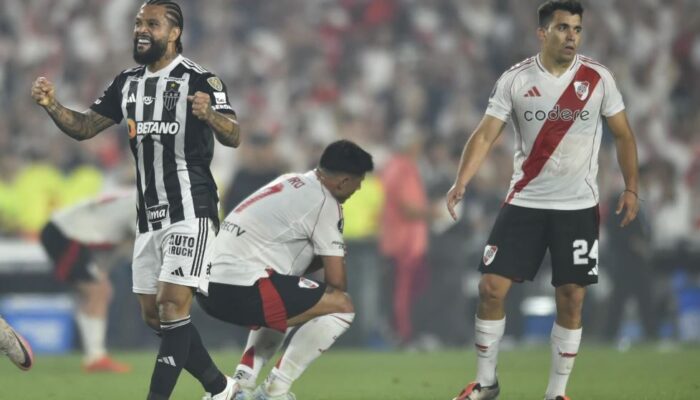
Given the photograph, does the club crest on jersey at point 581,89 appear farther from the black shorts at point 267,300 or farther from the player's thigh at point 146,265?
the player's thigh at point 146,265

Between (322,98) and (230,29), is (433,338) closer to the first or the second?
(322,98)

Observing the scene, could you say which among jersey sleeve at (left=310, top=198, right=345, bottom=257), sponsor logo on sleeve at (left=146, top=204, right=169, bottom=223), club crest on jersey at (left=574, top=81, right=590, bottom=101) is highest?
club crest on jersey at (left=574, top=81, right=590, bottom=101)

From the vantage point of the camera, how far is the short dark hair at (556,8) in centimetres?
837

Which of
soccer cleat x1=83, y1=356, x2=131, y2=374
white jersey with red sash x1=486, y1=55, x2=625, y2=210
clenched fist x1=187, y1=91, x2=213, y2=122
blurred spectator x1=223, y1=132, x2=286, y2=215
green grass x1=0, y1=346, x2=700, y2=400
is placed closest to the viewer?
clenched fist x1=187, y1=91, x2=213, y2=122

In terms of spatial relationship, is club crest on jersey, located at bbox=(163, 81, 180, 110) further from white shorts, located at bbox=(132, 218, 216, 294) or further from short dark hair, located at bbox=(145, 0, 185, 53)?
white shorts, located at bbox=(132, 218, 216, 294)

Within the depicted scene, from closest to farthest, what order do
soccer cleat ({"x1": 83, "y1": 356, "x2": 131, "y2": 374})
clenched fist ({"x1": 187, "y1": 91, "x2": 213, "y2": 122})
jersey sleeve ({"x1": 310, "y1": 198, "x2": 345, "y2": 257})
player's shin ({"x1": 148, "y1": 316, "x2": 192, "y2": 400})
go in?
clenched fist ({"x1": 187, "y1": 91, "x2": 213, "y2": 122}) → player's shin ({"x1": 148, "y1": 316, "x2": 192, "y2": 400}) → jersey sleeve ({"x1": 310, "y1": 198, "x2": 345, "y2": 257}) → soccer cleat ({"x1": 83, "y1": 356, "x2": 131, "y2": 374})

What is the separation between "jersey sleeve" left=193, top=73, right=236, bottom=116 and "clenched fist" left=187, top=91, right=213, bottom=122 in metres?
0.28

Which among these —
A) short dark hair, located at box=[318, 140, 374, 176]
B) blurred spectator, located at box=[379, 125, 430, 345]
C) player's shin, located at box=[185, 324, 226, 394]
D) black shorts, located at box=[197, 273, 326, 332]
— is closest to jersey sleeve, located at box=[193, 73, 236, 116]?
short dark hair, located at box=[318, 140, 374, 176]

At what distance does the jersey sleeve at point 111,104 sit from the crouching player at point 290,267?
47.1 inches

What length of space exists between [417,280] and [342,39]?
5.84m

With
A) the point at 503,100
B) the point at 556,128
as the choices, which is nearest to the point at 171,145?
the point at 503,100

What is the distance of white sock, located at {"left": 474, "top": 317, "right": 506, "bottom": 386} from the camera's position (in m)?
8.45

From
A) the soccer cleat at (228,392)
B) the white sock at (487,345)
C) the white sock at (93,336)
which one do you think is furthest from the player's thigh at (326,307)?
the white sock at (93,336)

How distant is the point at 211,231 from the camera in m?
8.01
